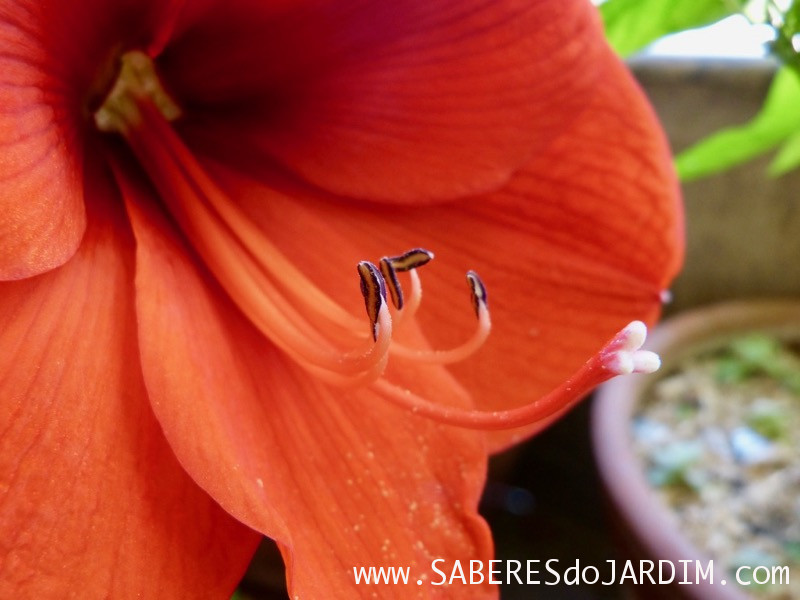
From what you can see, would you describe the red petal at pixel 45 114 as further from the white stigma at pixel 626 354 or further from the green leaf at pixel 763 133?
the green leaf at pixel 763 133

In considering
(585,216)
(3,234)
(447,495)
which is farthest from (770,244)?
(3,234)

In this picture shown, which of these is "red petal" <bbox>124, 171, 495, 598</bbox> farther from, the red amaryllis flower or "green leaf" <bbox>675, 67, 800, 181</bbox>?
"green leaf" <bbox>675, 67, 800, 181</bbox>

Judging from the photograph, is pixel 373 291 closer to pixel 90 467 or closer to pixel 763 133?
pixel 90 467

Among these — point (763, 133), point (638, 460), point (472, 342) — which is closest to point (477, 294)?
point (472, 342)

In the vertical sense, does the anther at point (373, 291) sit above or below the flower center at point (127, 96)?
below

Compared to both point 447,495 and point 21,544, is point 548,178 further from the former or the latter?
point 21,544

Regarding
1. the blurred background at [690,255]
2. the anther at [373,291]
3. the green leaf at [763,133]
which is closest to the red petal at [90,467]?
the anther at [373,291]

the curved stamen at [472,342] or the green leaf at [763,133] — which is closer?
the curved stamen at [472,342]

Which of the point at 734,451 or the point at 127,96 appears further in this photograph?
the point at 734,451
